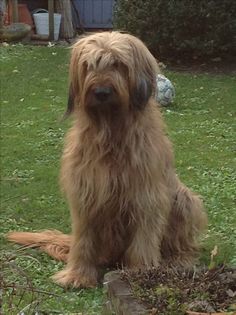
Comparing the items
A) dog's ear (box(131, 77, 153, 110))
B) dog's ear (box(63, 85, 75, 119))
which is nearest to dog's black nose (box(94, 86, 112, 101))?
dog's ear (box(131, 77, 153, 110))

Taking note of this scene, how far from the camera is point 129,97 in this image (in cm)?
479

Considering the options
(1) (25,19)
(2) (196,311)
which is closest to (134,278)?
(2) (196,311)

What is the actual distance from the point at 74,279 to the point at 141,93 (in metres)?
1.30

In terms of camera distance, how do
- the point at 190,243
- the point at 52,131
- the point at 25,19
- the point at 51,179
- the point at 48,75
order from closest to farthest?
the point at 190,243 < the point at 51,179 < the point at 52,131 < the point at 48,75 < the point at 25,19

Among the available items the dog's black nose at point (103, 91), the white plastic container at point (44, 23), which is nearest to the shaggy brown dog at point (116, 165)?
the dog's black nose at point (103, 91)

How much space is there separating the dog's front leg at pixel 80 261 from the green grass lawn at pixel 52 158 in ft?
0.29

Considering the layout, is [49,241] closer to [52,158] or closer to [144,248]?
[144,248]

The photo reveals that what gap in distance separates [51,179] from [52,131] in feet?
6.82

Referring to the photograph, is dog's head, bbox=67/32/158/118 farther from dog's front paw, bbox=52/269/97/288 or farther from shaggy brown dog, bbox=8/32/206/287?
dog's front paw, bbox=52/269/97/288

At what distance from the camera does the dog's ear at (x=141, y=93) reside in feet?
15.8

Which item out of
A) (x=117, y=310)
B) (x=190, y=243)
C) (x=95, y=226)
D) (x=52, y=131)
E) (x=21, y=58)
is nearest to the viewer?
(x=117, y=310)

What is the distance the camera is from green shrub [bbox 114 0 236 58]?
13023mm

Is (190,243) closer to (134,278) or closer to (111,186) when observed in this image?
(111,186)

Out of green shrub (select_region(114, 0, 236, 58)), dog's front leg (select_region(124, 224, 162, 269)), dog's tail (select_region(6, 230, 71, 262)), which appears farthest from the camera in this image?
green shrub (select_region(114, 0, 236, 58))
